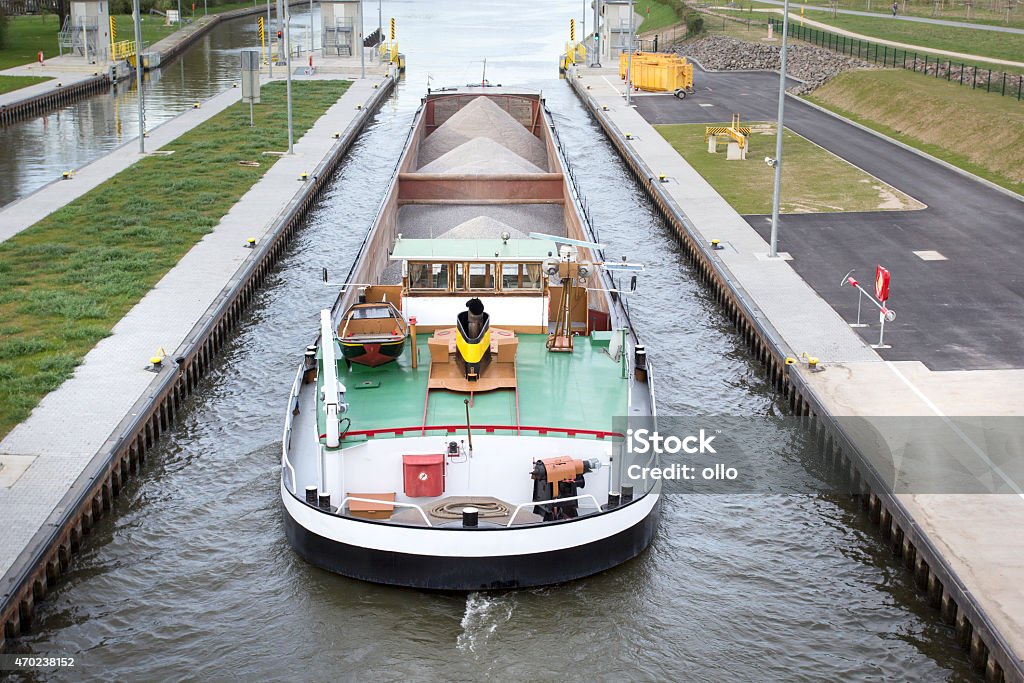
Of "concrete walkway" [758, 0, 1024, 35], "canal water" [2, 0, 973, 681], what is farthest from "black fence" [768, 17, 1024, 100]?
"canal water" [2, 0, 973, 681]

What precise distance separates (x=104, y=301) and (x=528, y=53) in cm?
9512

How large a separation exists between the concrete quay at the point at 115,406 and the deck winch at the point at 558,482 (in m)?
8.98

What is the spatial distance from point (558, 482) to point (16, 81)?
78192 mm

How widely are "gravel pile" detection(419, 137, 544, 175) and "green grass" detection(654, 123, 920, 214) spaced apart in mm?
8724

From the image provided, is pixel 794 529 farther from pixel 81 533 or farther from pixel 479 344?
pixel 81 533

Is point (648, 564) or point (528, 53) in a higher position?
point (528, 53)

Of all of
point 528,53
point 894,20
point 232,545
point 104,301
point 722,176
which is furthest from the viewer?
point 528,53

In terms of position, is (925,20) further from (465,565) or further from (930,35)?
(465,565)

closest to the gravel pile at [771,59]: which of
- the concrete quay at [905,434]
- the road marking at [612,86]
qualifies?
the road marking at [612,86]

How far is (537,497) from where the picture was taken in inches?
940

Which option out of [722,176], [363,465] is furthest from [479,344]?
Result: [722,176]

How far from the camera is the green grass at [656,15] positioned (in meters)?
137

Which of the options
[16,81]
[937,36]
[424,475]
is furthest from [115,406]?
[937,36]

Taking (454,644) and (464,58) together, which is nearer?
(454,644)
